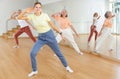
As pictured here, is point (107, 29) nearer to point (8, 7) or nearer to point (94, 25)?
point (94, 25)

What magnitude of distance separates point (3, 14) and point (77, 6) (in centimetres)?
810

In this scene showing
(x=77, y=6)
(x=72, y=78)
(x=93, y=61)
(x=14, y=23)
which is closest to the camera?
(x=72, y=78)

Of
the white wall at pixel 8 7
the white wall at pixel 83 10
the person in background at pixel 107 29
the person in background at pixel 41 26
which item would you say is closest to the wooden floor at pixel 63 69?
the person in background at pixel 41 26

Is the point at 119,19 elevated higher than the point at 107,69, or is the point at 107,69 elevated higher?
the point at 119,19

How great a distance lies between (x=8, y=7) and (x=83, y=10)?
28.1ft

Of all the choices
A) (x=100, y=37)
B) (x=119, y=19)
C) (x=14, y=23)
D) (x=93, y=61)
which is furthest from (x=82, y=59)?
(x=14, y=23)

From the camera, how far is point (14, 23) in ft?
50.0

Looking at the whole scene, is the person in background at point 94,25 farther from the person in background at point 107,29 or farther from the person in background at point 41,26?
the person in background at point 41,26

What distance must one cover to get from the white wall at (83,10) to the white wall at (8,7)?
608 centimetres

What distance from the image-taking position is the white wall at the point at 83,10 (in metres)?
6.72

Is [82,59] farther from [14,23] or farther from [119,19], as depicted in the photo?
[14,23]

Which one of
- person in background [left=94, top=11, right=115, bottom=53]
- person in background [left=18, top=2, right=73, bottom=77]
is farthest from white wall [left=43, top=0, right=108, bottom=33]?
person in background [left=18, top=2, right=73, bottom=77]

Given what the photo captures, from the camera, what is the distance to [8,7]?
15438mm

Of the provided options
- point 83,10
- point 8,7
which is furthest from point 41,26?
point 8,7
